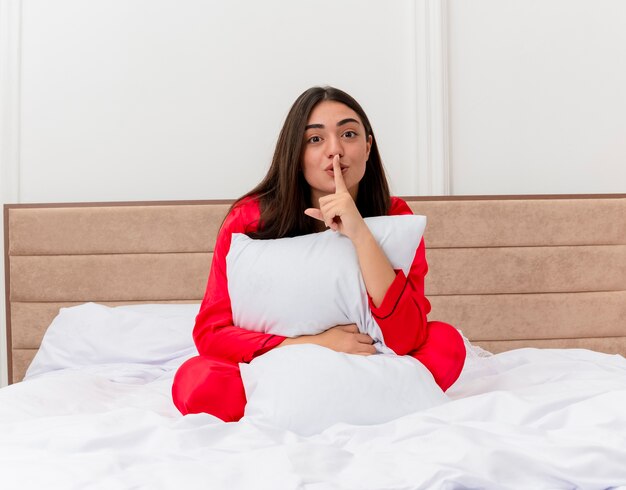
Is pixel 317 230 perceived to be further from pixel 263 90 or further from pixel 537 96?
pixel 537 96

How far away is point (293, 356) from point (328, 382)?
0.11 metres

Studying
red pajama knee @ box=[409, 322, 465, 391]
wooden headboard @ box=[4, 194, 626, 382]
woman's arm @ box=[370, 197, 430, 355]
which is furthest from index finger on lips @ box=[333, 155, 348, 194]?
wooden headboard @ box=[4, 194, 626, 382]

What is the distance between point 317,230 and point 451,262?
941mm

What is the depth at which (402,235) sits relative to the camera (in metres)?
1.56

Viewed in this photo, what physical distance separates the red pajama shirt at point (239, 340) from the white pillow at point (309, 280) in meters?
0.03

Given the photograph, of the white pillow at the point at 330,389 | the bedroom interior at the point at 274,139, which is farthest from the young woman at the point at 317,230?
the bedroom interior at the point at 274,139

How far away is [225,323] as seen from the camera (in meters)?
1.61

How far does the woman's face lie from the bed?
2.01ft

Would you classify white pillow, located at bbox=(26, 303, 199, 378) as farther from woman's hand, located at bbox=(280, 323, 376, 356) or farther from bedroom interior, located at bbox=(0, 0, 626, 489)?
woman's hand, located at bbox=(280, 323, 376, 356)

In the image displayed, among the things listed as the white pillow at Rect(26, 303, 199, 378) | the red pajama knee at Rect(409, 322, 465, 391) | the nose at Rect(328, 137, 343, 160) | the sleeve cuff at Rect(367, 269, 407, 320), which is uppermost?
the nose at Rect(328, 137, 343, 160)

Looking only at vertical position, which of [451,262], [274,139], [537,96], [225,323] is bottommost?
[451,262]

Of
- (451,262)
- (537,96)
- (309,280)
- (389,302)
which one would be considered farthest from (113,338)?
(537,96)

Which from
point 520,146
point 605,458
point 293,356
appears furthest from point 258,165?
point 605,458

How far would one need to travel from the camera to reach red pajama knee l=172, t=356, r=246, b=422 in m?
1.38
